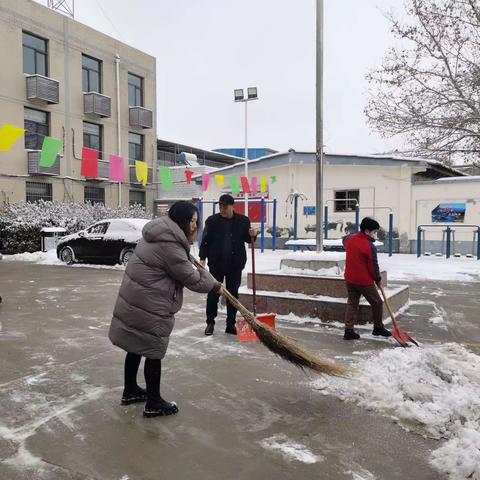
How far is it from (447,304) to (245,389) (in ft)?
18.0

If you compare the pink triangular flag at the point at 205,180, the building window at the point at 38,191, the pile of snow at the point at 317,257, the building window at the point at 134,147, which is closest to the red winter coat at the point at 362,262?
the pile of snow at the point at 317,257

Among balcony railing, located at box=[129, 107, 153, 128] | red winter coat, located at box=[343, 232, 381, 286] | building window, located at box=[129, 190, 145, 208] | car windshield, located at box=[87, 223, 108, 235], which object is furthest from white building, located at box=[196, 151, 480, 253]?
red winter coat, located at box=[343, 232, 381, 286]

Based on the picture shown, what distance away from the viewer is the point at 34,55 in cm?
2283

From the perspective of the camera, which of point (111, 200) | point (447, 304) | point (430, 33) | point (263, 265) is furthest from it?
point (111, 200)

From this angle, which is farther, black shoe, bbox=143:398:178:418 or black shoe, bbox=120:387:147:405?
black shoe, bbox=120:387:147:405

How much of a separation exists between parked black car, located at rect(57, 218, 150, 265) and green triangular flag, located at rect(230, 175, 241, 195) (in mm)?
6003

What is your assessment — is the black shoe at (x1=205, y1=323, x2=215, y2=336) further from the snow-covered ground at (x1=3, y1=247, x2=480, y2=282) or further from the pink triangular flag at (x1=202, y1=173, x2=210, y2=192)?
the pink triangular flag at (x1=202, y1=173, x2=210, y2=192)

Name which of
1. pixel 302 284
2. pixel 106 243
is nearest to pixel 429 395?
pixel 302 284

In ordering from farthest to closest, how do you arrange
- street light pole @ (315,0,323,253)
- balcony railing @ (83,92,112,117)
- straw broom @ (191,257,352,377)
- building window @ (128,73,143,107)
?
building window @ (128,73,143,107)
balcony railing @ (83,92,112,117)
street light pole @ (315,0,323,253)
straw broom @ (191,257,352,377)

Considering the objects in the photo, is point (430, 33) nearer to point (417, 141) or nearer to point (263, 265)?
point (417, 141)

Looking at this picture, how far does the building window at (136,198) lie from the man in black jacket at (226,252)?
22.6m

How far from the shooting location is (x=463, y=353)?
526cm

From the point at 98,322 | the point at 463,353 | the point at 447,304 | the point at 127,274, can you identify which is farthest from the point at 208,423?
the point at 447,304

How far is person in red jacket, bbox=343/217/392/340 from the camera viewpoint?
19.2 feet
